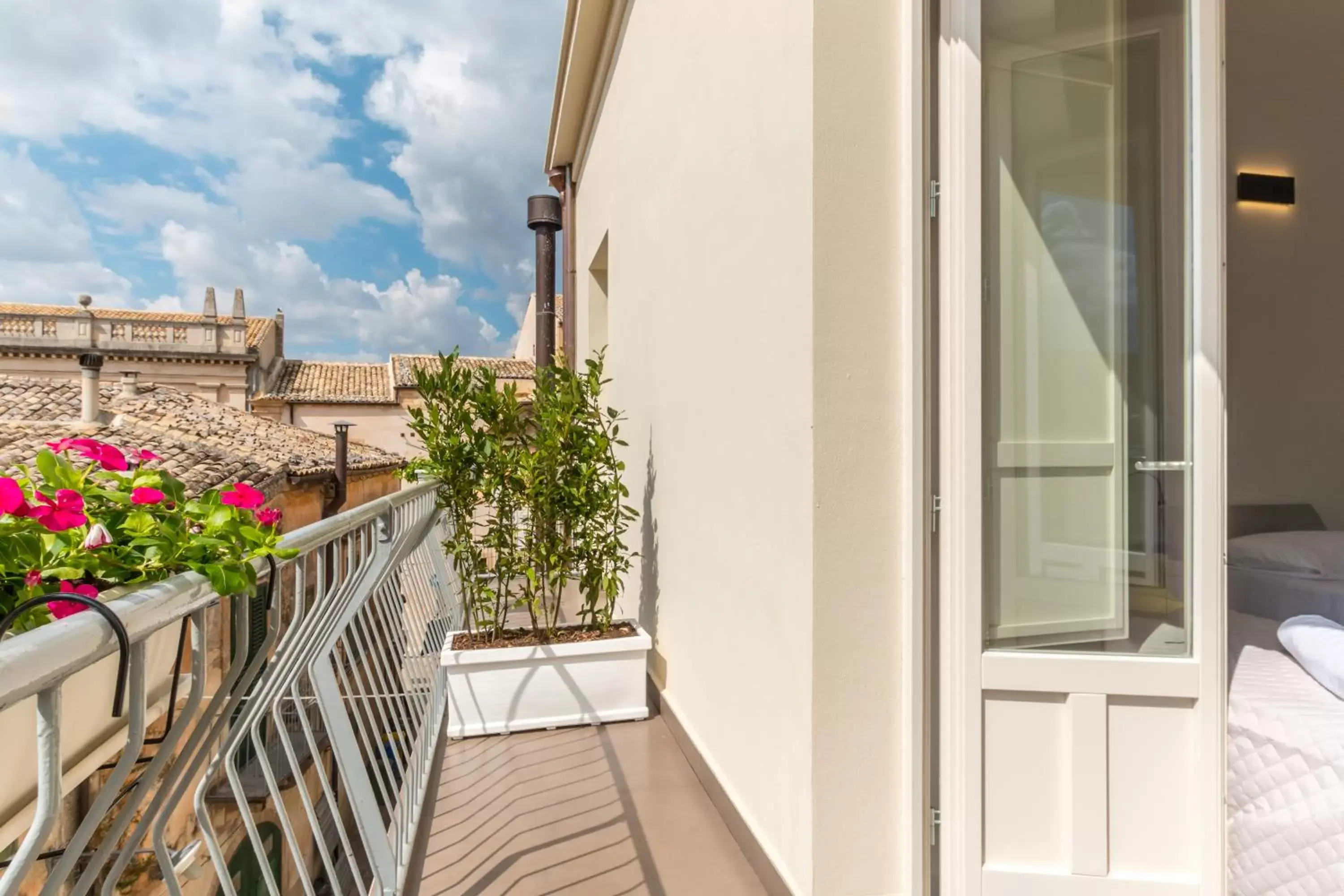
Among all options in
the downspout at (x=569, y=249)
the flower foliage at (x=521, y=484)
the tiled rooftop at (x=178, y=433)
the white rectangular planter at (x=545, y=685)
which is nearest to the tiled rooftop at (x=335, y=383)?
the tiled rooftop at (x=178, y=433)

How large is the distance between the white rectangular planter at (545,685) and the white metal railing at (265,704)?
0.16 meters

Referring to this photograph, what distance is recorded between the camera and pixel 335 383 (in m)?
22.5

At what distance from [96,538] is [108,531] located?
3.6 inches

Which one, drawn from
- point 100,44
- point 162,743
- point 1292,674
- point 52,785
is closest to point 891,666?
point 1292,674

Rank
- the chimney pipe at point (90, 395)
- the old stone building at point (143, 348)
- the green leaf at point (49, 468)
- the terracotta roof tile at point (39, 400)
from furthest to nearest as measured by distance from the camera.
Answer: the old stone building at point (143, 348), the terracotta roof tile at point (39, 400), the chimney pipe at point (90, 395), the green leaf at point (49, 468)

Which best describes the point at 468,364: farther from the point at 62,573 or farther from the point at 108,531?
the point at 62,573

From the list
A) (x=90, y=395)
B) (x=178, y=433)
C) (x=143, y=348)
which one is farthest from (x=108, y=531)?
(x=143, y=348)

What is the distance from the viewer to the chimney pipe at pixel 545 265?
6465 mm

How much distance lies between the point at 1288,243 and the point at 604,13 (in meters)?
4.25

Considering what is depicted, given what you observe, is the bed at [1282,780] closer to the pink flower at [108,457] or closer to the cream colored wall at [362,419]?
the pink flower at [108,457]

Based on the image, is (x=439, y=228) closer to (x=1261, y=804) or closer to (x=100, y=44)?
(x=100, y=44)

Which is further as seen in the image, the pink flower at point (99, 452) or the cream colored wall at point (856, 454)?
the cream colored wall at point (856, 454)

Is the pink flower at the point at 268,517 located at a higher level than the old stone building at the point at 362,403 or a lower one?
lower

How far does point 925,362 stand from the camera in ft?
5.85
